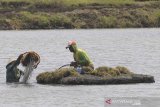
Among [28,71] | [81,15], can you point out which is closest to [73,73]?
[28,71]

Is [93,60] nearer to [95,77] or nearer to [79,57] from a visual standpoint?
[79,57]

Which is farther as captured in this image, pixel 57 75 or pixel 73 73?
pixel 57 75

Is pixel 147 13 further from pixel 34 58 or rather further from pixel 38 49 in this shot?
pixel 34 58

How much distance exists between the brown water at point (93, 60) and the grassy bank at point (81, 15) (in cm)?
3014

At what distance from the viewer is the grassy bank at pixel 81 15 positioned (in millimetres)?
128413

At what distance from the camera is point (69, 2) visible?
143m

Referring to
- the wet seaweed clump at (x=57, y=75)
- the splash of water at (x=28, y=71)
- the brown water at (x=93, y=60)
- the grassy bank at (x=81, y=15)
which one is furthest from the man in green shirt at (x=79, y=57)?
the grassy bank at (x=81, y=15)

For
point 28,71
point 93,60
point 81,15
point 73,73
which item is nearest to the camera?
point 73,73

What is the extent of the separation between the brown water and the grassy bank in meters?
30.1

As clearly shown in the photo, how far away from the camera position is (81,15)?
130500mm

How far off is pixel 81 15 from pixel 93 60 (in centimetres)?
7082

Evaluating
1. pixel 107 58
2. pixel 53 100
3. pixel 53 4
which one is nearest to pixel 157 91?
pixel 53 100

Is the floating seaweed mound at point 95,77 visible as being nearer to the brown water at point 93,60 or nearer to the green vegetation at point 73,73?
the green vegetation at point 73,73

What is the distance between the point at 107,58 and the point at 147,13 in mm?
69789
